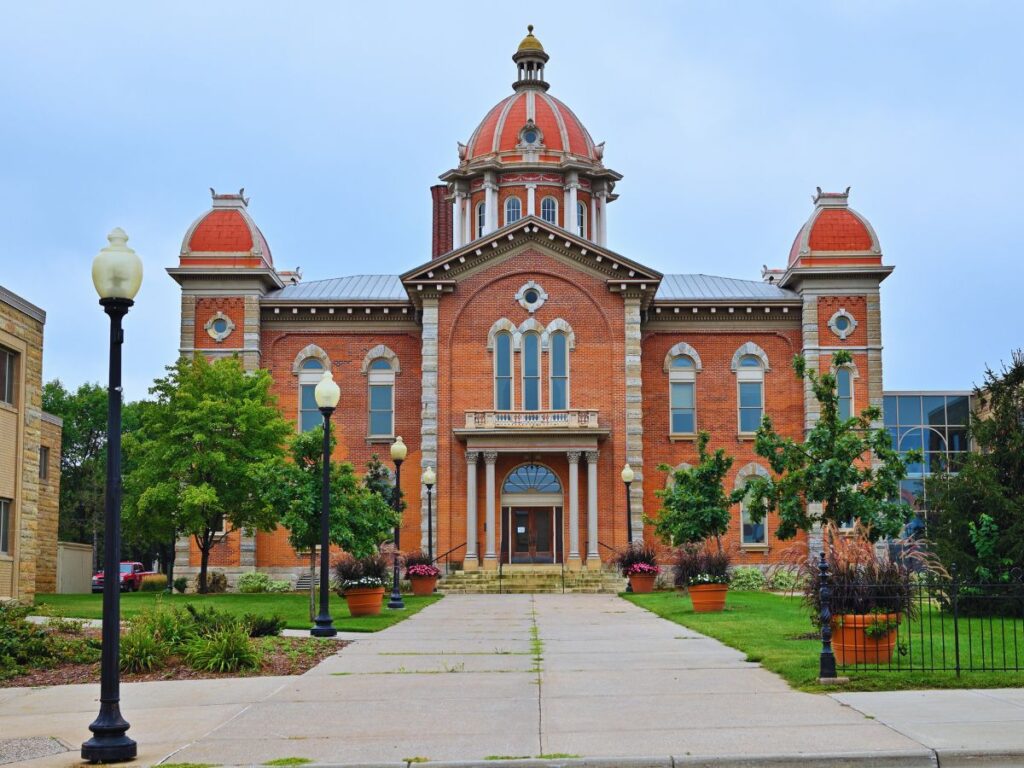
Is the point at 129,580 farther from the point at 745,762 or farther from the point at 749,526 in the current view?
the point at 745,762

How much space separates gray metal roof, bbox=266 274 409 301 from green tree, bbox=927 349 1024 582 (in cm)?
2631

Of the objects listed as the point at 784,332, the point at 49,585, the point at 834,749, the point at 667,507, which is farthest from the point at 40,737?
the point at 784,332

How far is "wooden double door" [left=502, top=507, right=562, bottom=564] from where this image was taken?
46750 millimetres

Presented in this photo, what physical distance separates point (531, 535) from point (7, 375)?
22487 millimetres

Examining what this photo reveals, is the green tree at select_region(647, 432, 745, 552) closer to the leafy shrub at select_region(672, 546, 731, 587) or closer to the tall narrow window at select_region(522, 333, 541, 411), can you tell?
the leafy shrub at select_region(672, 546, 731, 587)

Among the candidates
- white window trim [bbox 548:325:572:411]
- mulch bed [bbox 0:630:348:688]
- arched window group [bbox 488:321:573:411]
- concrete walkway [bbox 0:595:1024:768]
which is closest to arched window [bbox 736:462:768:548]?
white window trim [bbox 548:325:572:411]

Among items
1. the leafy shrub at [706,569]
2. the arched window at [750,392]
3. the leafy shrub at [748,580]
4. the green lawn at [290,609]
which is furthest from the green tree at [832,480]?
the arched window at [750,392]

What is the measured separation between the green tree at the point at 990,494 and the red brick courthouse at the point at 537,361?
19282 millimetres

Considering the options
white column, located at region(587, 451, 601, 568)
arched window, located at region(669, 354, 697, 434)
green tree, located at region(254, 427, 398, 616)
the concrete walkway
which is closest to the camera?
the concrete walkway

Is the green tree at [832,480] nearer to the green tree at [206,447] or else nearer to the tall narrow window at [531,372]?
the green tree at [206,447]

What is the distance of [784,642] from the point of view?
19688 mm

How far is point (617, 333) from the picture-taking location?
1849 inches

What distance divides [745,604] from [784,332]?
65.5ft

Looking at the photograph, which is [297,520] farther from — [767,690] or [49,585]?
[49,585]
